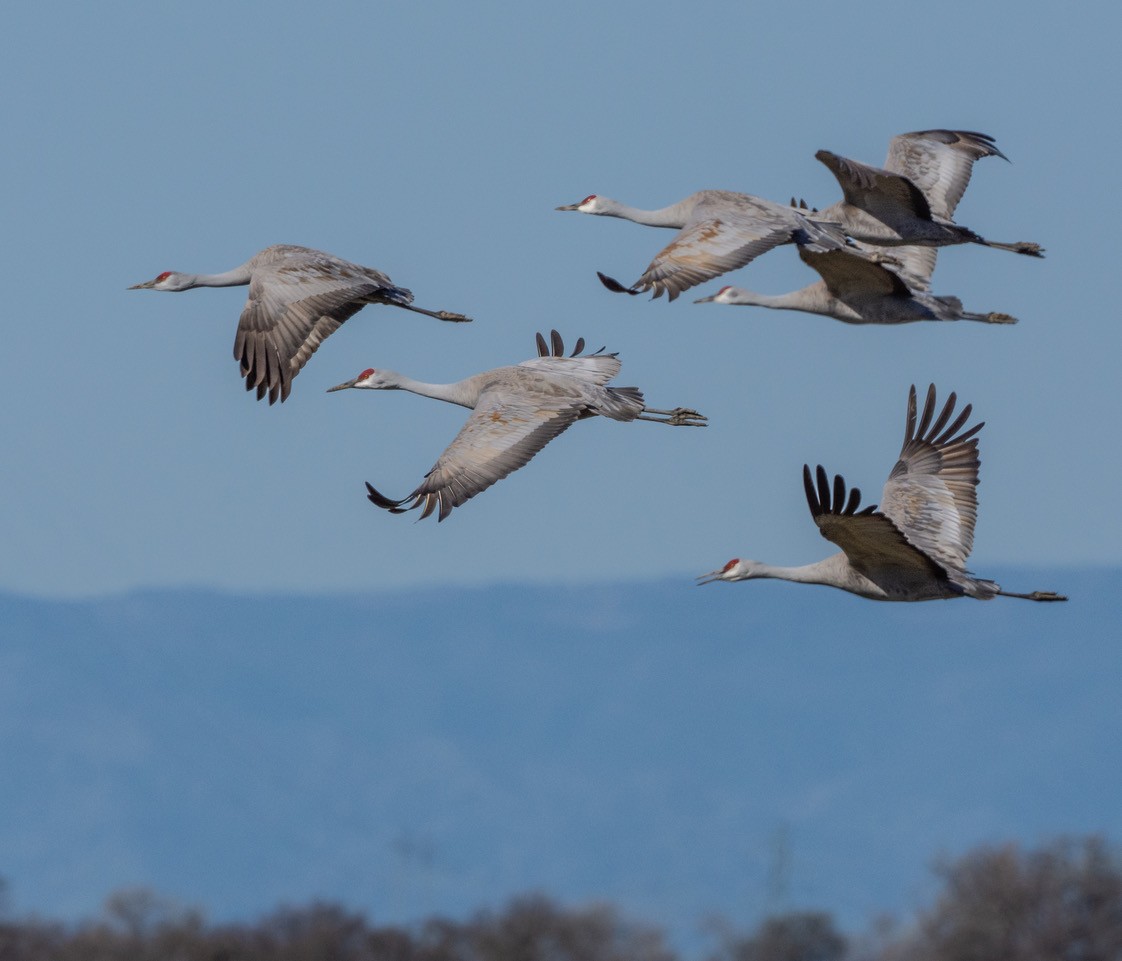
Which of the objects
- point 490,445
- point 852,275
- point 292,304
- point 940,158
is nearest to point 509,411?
point 490,445

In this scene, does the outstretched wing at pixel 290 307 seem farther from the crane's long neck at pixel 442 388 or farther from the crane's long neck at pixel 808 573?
the crane's long neck at pixel 808 573

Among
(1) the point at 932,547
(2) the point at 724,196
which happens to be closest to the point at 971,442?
(1) the point at 932,547

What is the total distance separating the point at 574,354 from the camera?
22.8 metres

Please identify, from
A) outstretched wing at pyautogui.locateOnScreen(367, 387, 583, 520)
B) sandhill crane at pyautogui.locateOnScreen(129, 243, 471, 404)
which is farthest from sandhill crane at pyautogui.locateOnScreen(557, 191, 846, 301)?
sandhill crane at pyautogui.locateOnScreen(129, 243, 471, 404)

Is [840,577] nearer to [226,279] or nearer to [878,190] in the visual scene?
[878,190]

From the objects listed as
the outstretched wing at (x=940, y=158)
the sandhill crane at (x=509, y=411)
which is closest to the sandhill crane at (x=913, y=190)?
the outstretched wing at (x=940, y=158)

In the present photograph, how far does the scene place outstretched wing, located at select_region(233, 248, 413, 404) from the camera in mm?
20188

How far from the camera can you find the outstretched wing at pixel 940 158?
2278 centimetres

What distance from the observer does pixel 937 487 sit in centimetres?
2081

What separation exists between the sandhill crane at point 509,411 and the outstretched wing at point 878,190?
7.23 feet

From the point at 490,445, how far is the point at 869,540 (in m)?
2.82

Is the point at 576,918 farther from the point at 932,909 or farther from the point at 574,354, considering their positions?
the point at 574,354

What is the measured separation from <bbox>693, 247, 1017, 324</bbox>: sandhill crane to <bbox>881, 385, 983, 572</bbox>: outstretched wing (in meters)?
1.02

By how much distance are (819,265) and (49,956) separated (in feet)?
138
